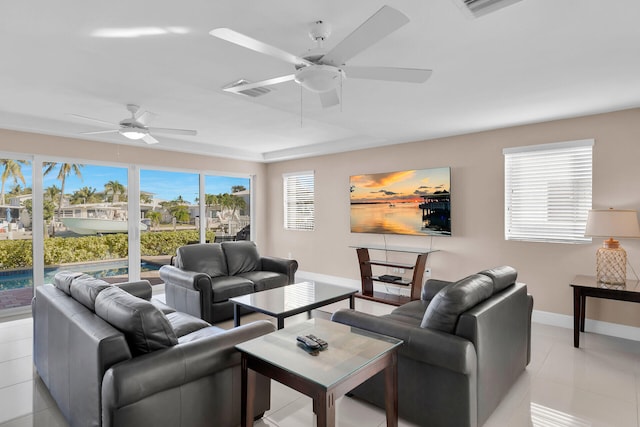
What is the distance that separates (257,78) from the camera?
9.58ft

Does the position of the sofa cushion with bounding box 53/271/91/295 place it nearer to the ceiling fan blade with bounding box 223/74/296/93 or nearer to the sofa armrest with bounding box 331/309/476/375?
the ceiling fan blade with bounding box 223/74/296/93

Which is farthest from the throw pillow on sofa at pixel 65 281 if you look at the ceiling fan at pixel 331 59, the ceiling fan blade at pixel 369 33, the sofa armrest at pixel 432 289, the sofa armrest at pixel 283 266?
the sofa armrest at pixel 432 289

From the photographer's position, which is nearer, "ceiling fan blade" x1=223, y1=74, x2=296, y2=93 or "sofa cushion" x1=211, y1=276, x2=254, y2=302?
"ceiling fan blade" x1=223, y1=74, x2=296, y2=93

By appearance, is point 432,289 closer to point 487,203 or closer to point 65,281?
point 487,203

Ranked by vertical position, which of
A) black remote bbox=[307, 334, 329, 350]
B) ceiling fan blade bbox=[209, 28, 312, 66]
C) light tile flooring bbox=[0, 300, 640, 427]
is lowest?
light tile flooring bbox=[0, 300, 640, 427]

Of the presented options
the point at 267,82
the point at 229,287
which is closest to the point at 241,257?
the point at 229,287

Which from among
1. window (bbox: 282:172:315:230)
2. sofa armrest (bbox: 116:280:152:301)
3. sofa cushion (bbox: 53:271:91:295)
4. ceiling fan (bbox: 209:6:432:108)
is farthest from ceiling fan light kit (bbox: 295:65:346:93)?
window (bbox: 282:172:315:230)

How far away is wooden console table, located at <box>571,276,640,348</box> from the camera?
317 cm

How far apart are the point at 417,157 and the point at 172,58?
379 cm

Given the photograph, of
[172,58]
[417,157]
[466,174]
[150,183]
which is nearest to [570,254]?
[466,174]

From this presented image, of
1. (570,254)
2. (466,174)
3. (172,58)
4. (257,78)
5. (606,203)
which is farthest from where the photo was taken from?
(466,174)

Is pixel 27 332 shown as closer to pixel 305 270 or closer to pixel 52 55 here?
pixel 52 55

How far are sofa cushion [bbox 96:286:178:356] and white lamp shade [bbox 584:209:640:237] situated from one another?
3873 mm

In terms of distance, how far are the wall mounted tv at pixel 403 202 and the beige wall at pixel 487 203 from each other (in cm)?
13
